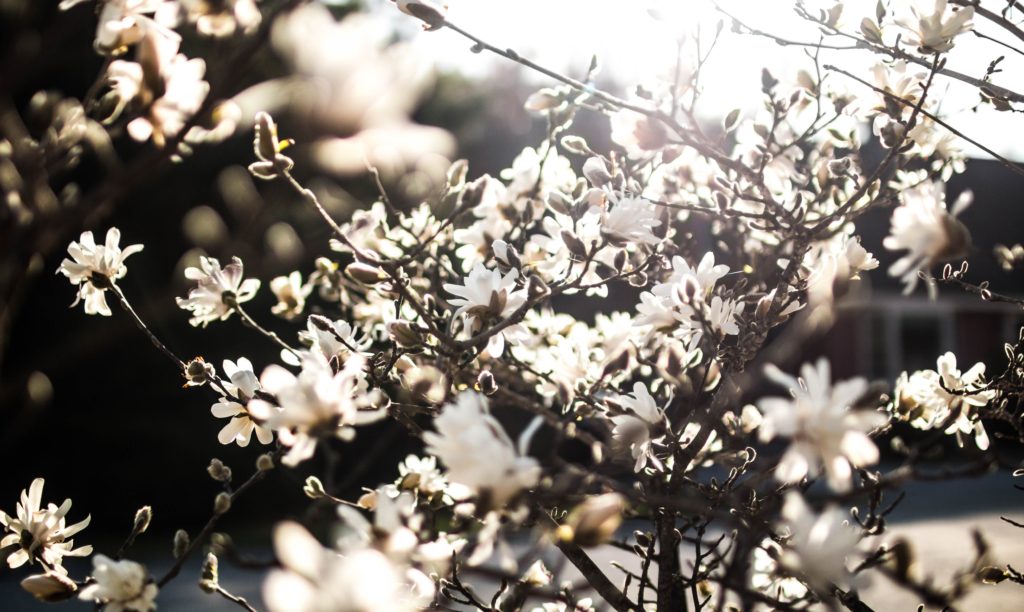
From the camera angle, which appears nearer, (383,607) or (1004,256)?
(383,607)

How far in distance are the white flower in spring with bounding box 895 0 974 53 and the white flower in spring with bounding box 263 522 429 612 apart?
1.23 meters

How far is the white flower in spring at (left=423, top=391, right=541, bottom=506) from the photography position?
0.88 metres

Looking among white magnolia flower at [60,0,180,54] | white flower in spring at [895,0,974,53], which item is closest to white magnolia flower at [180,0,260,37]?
white magnolia flower at [60,0,180,54]

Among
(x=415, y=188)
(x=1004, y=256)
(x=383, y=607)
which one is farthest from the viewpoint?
(x=415, y=188)

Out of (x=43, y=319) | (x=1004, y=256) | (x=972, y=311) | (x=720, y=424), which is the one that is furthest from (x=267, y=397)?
(x=972, y=311)

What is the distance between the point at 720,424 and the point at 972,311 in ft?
44.3

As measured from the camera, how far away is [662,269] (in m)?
1.89

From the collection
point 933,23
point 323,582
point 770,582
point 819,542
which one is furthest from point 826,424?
point 770,582

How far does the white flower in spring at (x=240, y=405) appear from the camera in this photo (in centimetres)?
134

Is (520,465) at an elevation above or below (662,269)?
below

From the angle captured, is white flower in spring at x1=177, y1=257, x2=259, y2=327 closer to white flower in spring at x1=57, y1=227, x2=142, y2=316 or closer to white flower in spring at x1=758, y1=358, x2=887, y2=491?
white flower in spring at x1=57, y1=227, x2=142, y2=316

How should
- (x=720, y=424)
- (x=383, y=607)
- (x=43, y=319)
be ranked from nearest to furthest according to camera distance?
(x=383, y=607)
(x=720, y=424)
(x=43, y=319)

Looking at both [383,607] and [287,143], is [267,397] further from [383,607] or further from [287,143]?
[383,607]

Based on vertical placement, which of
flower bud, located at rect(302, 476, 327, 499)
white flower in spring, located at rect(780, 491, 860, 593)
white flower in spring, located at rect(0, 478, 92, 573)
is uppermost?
white flower in spring, located at rect(780, 491, 860, 593)
